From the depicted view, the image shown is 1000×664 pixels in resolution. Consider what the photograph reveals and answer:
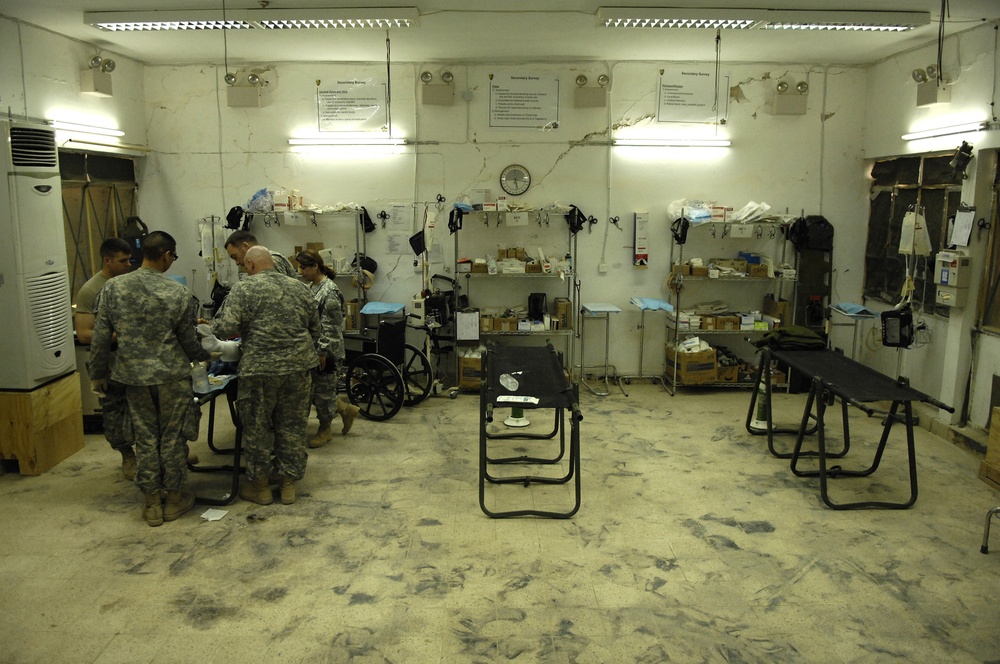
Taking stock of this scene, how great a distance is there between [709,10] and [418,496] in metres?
4.25

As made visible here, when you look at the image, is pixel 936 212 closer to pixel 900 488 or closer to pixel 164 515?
pixel 900 488

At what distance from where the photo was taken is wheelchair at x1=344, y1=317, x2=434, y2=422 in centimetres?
635

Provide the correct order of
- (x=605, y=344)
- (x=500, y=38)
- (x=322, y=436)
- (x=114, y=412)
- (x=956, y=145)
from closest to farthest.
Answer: (x=114, y=412), (x=322, y=436), (x=956, y=145), (x=500, y=38), (x=605, y=344)

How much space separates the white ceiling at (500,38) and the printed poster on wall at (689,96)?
0.54 feet

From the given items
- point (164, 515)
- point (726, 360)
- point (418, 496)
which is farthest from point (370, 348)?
point (726, 360)

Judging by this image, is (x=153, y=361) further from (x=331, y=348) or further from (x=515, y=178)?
(x=515, y=178)

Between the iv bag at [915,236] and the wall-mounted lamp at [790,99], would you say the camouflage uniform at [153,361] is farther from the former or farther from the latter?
the wall-mounted lamp at [790,99]

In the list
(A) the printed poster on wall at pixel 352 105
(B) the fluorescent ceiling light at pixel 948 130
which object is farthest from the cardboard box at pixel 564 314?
(B) the fluorescent ceiling light at pixel 948 130

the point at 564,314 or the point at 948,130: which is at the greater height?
the point at 948,130

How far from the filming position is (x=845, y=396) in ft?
14.2

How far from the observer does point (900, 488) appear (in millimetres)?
4980

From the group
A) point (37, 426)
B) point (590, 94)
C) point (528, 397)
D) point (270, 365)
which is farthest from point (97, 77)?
point (528, 397)

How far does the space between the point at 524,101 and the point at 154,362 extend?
186 inches

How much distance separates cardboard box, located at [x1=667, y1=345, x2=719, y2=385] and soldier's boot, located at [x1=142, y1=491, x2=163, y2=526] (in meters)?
4.96
